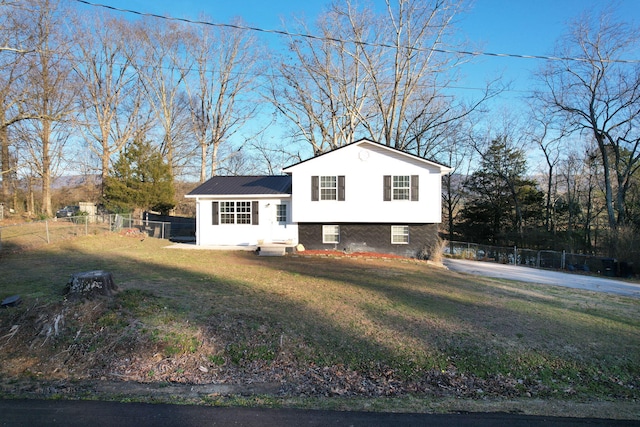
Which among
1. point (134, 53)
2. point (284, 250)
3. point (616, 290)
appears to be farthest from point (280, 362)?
point (134, 53)

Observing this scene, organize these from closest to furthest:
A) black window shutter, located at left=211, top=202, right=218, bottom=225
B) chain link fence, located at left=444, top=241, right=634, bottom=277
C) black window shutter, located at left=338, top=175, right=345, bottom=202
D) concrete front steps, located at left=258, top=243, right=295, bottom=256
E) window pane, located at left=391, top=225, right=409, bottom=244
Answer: concrete front steps, located at left=258, top=243, right=295, bottom=256 → black window shutter, located at left=338, top=175, right=345, bottom=202 → window pane, located at left=391, top=225, right=409, bottom=244 → chain link fence, located at left=444, top=241, right=634, bottom=277 → black window shutter, located at left=211, top=202, right=218, bottom=225

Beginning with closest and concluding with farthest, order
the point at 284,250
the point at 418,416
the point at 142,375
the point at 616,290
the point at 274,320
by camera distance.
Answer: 1. the point at 418,416
2. the point at 142,375
3. the point at 274,320
4. the point at 616,290
5. the point at 284,250

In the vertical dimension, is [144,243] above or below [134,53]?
below

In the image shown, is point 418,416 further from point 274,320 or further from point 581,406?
point 274,320

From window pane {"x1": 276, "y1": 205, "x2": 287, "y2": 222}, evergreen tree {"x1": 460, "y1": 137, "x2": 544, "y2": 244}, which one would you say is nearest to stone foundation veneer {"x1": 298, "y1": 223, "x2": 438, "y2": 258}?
window pane {"x1": 276, "y1": 205, "x2": 287, "y2": 222}

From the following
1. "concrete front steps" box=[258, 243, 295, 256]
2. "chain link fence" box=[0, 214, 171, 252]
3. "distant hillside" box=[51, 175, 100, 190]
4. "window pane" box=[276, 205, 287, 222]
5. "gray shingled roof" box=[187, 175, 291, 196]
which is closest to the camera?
"chain link fence" box=[0, 214, 171, 252]

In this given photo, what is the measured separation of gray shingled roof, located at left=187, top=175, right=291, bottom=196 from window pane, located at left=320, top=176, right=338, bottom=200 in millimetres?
2175

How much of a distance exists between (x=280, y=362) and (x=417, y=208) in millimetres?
13071

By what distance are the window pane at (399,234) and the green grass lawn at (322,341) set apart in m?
8.37

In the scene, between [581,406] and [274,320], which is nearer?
[581,406]

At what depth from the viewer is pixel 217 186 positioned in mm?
19859

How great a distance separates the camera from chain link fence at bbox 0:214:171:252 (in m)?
14.0

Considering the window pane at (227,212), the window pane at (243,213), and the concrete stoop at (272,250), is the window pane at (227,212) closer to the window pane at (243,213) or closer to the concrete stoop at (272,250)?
the window pane at (243,213)

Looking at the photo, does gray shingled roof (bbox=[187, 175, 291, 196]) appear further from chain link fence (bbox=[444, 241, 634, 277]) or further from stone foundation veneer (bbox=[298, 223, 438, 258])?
chain link fence (bbox=[444, 241, 634, 277])
